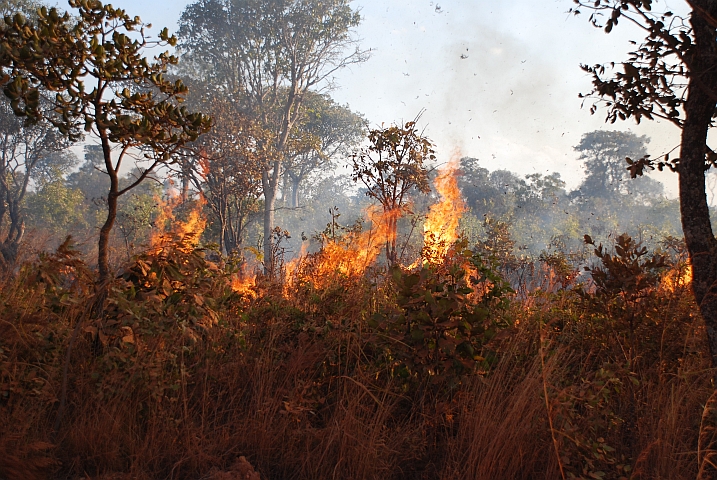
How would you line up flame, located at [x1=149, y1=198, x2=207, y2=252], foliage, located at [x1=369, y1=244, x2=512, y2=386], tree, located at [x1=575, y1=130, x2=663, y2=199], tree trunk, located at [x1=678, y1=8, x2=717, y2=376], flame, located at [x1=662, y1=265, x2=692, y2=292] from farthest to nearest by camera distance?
tree, located at [x1=575, y1=130, x2=663, y2=199] → flame, located at [x1=149, y1=198, x2=207, y2=252] → flame, located at [x1=662, y1=265, x2=692, y2=292] → foliage, located at [x1=369, y1=244, x2=512, y2=386] → tree trunk, located at [x1=678, y1=8, x2=717, y2=376]

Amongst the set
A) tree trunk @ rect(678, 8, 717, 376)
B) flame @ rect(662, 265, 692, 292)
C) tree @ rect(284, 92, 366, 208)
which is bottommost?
flame @ rect(662, 265, 692, 292)

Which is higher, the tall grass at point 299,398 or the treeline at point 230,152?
the treeline at point 230,152

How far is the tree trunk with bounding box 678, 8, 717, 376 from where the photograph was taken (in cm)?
276

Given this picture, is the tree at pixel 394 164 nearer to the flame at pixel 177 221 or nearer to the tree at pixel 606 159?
the flame at pixel 177 221

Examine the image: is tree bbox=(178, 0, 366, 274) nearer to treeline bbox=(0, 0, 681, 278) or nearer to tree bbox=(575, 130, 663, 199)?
treeline bbox=(0, 0, 681, 278)

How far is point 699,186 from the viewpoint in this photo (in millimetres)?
2803

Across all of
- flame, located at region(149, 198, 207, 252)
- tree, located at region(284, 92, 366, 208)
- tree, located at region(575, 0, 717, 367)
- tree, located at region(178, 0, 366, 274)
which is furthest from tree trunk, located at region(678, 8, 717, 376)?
tree, located at region(284, 92, 366, 208)

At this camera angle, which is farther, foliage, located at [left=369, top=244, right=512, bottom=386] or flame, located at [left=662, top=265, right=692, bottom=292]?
flame, located at [left=662, top=265, right=692, bottom=292]

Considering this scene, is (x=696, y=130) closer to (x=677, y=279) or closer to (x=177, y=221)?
(x=677, y=279)

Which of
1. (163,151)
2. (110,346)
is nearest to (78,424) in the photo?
(110,346)

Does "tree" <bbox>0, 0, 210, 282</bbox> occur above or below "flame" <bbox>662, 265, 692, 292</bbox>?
above

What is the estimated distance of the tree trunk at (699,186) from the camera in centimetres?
276

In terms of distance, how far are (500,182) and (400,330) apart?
4301 centimetres

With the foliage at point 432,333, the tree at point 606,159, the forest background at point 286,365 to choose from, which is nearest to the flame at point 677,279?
the forest background at point 286,365
